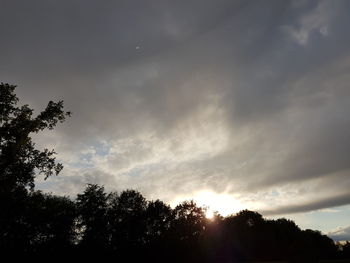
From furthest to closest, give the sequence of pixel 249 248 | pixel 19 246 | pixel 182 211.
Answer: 1. pixel 182 211
2. pixel 249 248
3. pixel 19 246

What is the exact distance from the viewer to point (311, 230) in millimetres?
109000

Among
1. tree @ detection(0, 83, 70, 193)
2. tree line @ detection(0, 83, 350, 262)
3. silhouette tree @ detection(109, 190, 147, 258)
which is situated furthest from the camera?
silhouette tree @ detection(109, 190, 147, 258)

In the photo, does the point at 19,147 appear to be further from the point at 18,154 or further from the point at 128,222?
the point at 128,222

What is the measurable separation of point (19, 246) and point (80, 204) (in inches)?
921

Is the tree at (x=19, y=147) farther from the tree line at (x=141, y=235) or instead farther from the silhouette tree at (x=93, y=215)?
the silhouette tree at (x=93, y=215)

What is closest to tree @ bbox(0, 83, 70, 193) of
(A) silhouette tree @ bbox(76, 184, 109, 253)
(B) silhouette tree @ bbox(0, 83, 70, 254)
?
(B) silhouette tree @ bbox(0, 83, 70, 254)

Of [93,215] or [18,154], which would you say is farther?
[93,215]

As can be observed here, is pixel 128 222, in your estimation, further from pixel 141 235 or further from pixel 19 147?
pixel 19 147

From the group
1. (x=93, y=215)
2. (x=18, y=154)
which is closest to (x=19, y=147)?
(x=18, y=154)

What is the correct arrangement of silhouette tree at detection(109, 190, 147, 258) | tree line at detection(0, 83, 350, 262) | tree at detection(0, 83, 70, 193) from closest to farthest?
tree at detection(0, 83, 70, 193) < tree line at detection(0, 83, 350, 262) < silhouette tree at detection(109, 190, 147, 258)

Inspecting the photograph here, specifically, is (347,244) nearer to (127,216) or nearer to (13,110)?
(127,216)

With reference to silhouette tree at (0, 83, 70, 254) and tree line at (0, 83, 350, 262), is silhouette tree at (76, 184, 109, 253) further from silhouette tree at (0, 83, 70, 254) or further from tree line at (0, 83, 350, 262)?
silhouette tree at (0, 83, 70, 254)

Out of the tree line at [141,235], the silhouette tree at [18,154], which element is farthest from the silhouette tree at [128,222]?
the silhouette tree at [18,154]

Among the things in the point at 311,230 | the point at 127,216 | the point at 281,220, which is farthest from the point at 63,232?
the point at 311,230
